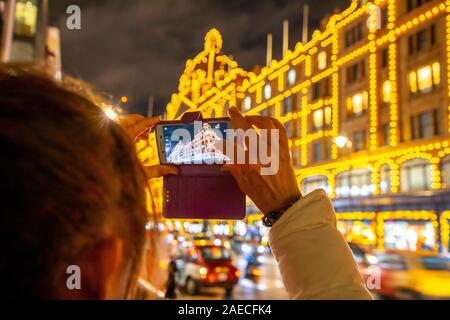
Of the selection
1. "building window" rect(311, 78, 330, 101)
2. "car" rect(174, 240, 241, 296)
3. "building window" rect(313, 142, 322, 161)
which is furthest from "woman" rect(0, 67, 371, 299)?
"building window" rect(313, 142, 322, 161)

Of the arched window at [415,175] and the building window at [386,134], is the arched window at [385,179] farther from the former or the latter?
the building window at [386,134]

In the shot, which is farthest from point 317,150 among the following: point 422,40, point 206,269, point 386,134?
point 206,269

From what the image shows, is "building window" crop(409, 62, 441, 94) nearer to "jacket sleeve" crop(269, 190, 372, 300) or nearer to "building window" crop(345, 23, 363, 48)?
"building window" crop(345, 23, 363, 48)

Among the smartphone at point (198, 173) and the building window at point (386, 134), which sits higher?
the building window at point (386, 134)

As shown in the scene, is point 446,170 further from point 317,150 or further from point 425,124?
point 317,150

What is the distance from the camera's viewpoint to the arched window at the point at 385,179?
77.4 ft

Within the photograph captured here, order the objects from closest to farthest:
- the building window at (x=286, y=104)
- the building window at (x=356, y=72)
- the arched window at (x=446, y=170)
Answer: the building window at (x=286, y=104) < the arched window at (x=446, y=170) < the building window at (x=356, y=72)

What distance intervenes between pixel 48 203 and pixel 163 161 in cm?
88

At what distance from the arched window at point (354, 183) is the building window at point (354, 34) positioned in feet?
22.8

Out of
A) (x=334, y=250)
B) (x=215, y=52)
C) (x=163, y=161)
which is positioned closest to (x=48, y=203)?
(x=334, y=250)

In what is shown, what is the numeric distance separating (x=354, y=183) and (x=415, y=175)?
3795 millimetres

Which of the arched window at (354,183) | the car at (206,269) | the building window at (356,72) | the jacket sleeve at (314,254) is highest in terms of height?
the building window at (356,72)

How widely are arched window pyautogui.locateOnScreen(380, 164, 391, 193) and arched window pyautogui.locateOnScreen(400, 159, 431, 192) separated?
73 cm

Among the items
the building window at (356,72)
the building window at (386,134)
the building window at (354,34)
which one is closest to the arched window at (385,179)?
the building window at (386,134)
